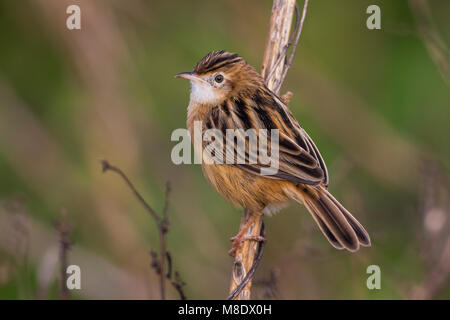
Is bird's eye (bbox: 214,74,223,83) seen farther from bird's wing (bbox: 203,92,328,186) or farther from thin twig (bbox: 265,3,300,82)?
thin twig (bbox: 265,3,300,82)

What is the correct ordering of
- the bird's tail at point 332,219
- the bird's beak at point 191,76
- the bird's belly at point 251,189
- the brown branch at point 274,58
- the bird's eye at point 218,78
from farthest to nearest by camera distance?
the bird's eye at point 218,78 < the bird's beak at point 191,76 < the bird's belly at point 251,189 < the bird's tail at point 332,219 < the brown branch at point 274,58

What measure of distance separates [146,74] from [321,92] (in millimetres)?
2456

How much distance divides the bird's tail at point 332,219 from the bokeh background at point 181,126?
1180 mm

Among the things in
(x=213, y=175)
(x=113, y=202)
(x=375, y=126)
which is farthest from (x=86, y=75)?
(x=375, y=126)

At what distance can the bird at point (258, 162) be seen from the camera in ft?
17.6

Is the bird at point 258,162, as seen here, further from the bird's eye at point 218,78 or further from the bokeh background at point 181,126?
the bokeh background at point 181,126

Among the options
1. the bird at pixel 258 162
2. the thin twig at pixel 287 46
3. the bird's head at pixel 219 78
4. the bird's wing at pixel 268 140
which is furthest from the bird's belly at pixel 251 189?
the thin twig at pixel 287 46

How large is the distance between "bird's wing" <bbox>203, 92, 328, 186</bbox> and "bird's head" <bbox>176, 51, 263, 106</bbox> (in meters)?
0.15

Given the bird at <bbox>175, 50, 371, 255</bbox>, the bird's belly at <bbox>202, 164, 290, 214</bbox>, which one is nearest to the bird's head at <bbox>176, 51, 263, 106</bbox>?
the bird at <bbox>175, 50, 371, 255</bbox>

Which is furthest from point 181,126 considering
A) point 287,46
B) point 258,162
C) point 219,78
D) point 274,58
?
point 258,162

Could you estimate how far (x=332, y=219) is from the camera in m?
5.44

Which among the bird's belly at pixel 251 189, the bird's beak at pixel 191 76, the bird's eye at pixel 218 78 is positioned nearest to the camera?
the bird's belly at pixel 251 189

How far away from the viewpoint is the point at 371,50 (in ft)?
29.8

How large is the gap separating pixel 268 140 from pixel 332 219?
2.92ft
